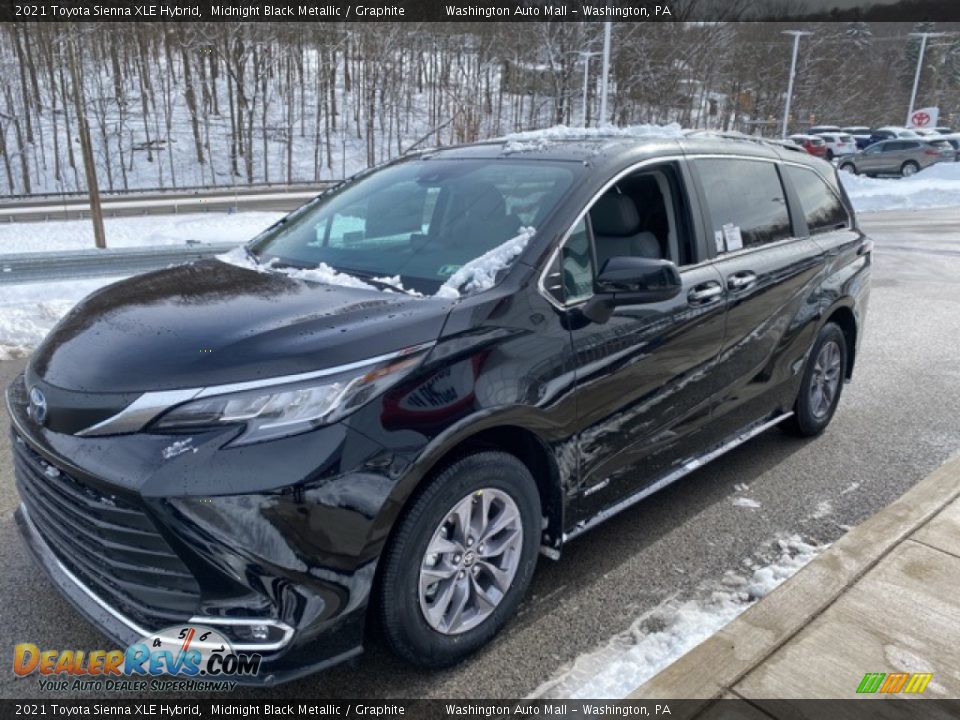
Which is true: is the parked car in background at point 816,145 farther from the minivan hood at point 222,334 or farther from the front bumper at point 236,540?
the front bumper at point 236,540

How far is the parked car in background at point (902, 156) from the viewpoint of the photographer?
33500 mm

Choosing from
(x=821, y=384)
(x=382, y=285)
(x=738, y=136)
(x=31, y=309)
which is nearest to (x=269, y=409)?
(x=382, y=285)

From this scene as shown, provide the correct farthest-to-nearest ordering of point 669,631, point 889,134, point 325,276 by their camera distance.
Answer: point 889,134 → point 325,276 → point 669,631

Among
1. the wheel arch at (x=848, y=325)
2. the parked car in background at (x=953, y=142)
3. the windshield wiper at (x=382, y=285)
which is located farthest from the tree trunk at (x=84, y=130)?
the parked car in background at (x=953, y=142)

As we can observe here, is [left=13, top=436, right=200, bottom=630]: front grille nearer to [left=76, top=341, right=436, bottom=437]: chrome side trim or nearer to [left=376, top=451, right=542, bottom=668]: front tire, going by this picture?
[left=76, top=341, right=436, bottom=437]: chrome side trim

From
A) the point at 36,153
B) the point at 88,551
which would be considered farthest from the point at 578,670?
the point at 36,153

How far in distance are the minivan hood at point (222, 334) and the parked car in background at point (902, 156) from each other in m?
37.5

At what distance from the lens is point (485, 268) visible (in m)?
2.83

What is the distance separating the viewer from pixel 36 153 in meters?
42.8

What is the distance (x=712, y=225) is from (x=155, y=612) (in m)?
3.00

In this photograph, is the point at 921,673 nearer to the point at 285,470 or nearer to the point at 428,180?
the point at 285,470

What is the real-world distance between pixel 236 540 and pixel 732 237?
2.92m

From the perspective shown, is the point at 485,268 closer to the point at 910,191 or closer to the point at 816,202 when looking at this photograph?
the point at 816,202

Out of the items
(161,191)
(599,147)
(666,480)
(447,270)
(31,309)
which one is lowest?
(161,191)
